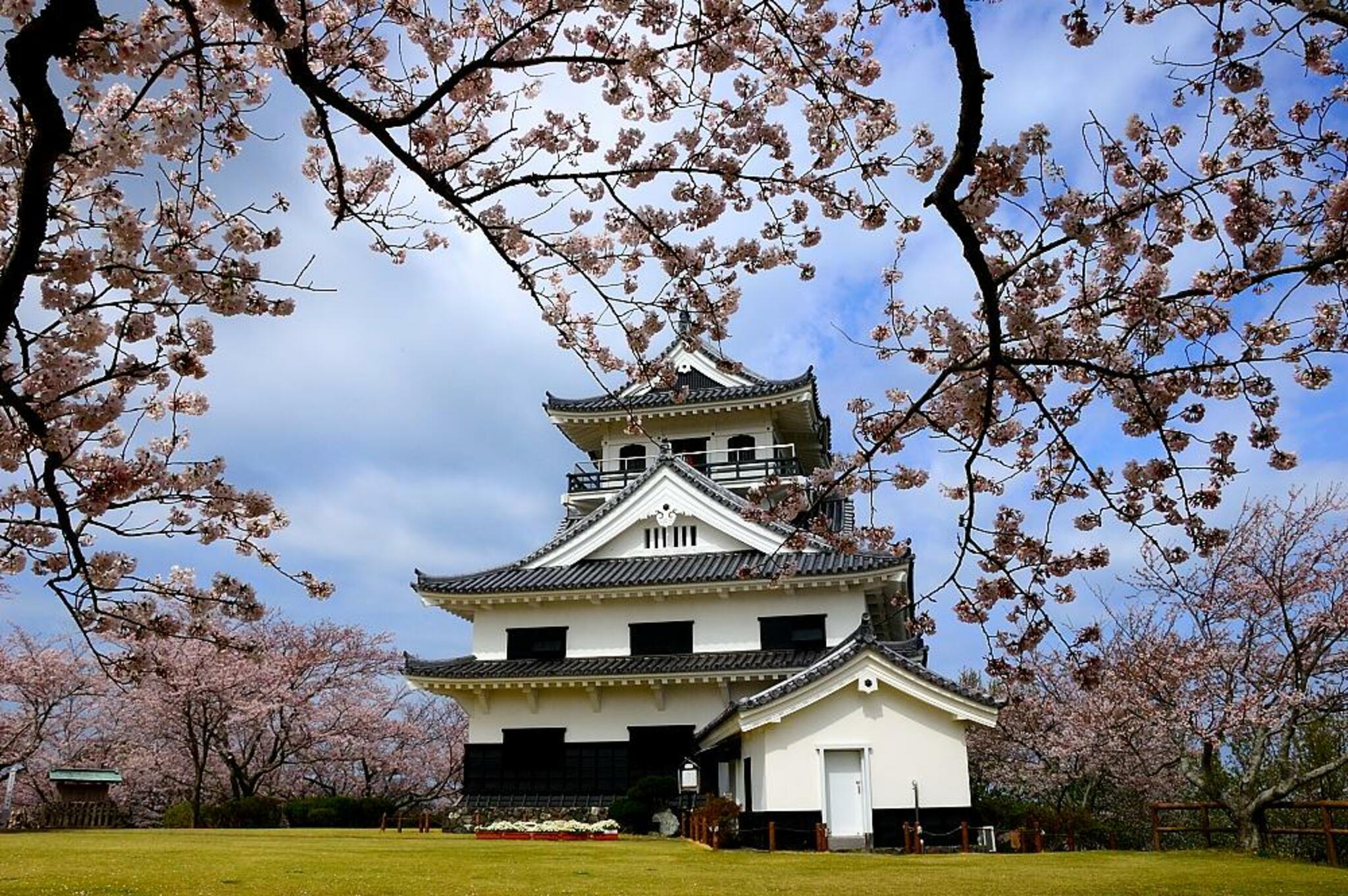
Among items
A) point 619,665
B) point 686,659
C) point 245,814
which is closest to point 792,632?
point 686,659

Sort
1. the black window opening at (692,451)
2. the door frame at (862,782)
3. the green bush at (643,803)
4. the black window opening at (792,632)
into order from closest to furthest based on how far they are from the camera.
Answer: the door frame at (862,782), the green bush at (643,803), the black window opening at (792,632), the black window opening at (692,451)

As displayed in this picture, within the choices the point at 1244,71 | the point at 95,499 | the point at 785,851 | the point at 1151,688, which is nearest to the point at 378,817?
the point at 785,851

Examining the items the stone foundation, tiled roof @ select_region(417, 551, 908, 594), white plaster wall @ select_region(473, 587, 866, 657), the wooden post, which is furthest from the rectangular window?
the wooden post

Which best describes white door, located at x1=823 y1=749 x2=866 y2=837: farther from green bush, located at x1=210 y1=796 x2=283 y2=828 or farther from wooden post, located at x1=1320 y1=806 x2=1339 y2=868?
green bush, located at x1=210 y1=796 x2=283 y2=828

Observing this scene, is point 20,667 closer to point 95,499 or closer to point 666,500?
point 666,500

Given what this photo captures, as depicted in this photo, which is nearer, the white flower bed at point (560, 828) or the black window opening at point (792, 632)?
the white flower bed at point (560, 828)

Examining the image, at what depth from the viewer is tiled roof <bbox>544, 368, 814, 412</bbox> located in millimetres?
25250

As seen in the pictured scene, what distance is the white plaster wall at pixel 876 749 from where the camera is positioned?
53.0 feet

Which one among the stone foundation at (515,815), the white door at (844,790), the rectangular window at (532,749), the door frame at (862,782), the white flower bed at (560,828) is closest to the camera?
the door frame at (862,782)

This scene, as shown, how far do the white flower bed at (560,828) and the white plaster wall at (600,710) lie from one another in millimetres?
2423

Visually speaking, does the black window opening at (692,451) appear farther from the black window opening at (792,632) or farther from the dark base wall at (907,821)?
the dark base wall at (907,821)

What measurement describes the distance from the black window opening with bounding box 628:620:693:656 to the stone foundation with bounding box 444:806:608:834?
358 centimetres

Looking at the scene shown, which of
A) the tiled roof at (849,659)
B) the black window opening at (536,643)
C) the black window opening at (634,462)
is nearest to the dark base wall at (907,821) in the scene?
the tiled roof at (849,659)

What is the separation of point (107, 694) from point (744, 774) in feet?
76.1
